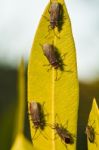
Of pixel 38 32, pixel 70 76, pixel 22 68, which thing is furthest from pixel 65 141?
pixel 22 68

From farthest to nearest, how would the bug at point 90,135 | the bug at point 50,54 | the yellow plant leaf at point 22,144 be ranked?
the bug at point 50,54
the bug at point 90,135
the yellow plant leaf at point 22,144

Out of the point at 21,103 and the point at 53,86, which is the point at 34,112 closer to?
the point at 53,86

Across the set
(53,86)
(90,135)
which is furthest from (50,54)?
(90,135)

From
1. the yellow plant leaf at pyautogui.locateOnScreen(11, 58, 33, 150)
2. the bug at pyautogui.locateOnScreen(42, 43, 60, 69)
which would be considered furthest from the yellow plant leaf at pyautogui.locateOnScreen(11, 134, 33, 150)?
the bug at pyautogui.locateOnScreen(42, 43, 60, 69)

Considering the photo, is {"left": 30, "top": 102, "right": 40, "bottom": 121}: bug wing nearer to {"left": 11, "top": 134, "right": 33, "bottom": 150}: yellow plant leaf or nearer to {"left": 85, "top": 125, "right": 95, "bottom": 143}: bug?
{"left": 85, "top": 125, "right": 95, "bottom": 143}: bug

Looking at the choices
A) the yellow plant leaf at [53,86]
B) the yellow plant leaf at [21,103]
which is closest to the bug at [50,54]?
the yellow plant leaf at [53,86]

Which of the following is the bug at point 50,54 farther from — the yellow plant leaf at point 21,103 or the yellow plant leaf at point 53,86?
the yellow plant leaf at point 21,103

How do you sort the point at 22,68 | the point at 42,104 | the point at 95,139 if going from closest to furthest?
the point at 22,68, the point at 95,139, the point at 42,104

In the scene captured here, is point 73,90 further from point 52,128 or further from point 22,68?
point 22,68
